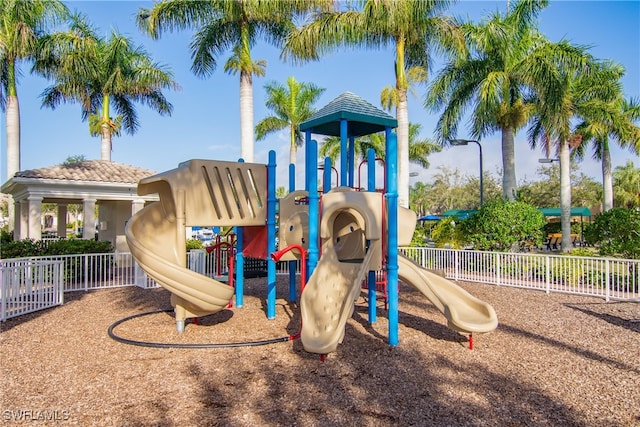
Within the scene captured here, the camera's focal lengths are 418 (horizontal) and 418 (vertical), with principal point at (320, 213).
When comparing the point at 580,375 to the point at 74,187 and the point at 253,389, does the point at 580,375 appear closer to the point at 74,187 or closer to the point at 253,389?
the point at 253,389

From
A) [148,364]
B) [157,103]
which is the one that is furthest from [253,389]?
[157,103]

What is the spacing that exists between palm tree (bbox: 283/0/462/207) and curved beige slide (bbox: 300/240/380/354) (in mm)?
8923

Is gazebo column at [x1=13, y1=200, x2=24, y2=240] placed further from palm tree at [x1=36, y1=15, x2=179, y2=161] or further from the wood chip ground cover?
the wood chip ground cover

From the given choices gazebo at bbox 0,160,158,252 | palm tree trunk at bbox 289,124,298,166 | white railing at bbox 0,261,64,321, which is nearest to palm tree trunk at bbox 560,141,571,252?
palm tree trunk at bbox 289,124,298,166

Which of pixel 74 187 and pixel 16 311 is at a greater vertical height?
pixel 74 187

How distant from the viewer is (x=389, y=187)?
23.0ft

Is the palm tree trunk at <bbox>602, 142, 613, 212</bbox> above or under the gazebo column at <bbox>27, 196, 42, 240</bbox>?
above

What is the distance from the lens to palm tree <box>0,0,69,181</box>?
19.2m

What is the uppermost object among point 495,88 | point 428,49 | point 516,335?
point 428,49

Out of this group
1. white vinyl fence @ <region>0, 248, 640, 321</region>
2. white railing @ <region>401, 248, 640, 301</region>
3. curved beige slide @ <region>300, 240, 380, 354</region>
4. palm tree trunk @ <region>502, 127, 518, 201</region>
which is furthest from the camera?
palm tree trunk @ <region>502, 127, 518, 201</region>

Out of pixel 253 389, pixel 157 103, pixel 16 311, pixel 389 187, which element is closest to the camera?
pixel 253 389

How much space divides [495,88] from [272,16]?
9.52m

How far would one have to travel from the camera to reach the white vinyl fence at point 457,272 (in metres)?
9.88

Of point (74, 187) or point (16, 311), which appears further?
point (74, 187)
